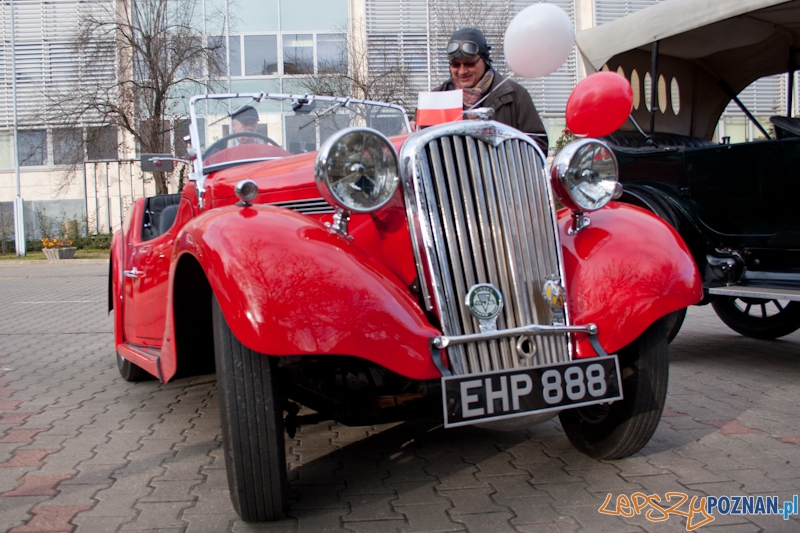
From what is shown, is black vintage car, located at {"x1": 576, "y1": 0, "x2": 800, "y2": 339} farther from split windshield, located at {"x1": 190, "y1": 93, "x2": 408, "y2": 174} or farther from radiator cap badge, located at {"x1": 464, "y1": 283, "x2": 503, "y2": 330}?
radiator cap badge, located at {"x1": 464, "y1": 283, "x2": 503, "y2": 330}

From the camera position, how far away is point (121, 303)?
184 inches

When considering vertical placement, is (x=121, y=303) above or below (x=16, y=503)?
above

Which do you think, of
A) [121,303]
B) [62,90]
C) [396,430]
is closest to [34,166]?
[62,90]

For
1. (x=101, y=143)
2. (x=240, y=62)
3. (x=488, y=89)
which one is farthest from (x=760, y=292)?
(x=101, y=143)

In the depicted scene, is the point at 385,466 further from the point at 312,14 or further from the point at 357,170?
the point at 312,14

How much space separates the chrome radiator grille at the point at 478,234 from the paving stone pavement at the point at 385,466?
1.81 ft

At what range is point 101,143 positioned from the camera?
67.5ft

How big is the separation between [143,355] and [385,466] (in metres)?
1.47

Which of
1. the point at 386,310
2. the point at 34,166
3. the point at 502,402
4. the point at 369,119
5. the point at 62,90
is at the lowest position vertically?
the point at 502,402

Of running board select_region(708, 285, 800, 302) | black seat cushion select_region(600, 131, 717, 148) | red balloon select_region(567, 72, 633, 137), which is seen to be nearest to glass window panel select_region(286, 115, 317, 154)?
red balloon select_region(567, 72, 633, 137)

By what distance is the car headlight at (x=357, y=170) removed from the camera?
246 centimetres

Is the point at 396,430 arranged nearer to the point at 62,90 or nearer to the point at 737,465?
the point at 737,465

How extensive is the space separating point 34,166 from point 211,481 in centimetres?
2301

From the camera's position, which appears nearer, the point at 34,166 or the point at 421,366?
the point at 421,366
